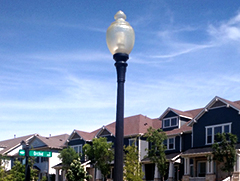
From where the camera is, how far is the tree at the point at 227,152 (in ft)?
113

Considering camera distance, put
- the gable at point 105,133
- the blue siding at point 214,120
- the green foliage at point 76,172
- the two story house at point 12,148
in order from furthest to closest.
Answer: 1. the two story house at point 12,148
2. the gable at point 105,133
3. the green foliage at point 76,172
4. the blue siding at point 214,120

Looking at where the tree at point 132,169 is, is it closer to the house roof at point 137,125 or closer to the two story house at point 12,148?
the house roof at point 137,125

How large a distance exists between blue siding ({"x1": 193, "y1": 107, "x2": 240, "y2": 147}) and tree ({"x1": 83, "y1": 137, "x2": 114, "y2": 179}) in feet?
34.1

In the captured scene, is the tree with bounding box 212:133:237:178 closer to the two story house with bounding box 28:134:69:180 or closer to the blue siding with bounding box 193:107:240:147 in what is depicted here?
the blue siding with bounding box 193:107:240:147

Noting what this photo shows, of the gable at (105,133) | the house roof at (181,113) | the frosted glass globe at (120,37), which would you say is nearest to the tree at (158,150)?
the house roof at (181,113)

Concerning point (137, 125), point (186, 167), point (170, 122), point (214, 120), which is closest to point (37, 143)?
point (137, 125)

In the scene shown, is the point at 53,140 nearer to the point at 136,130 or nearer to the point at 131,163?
the point at 136,130

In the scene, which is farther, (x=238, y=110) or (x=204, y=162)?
(x=204, y=162)

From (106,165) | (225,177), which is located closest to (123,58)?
(225,177)

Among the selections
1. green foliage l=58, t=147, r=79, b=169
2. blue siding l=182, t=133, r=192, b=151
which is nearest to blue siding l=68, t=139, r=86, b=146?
green foliage l=58, t=147, r=79, b=169

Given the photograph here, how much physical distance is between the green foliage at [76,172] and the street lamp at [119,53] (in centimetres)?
4234

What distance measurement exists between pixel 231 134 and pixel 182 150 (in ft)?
29.2

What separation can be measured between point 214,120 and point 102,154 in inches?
541

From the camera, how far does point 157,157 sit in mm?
41188
